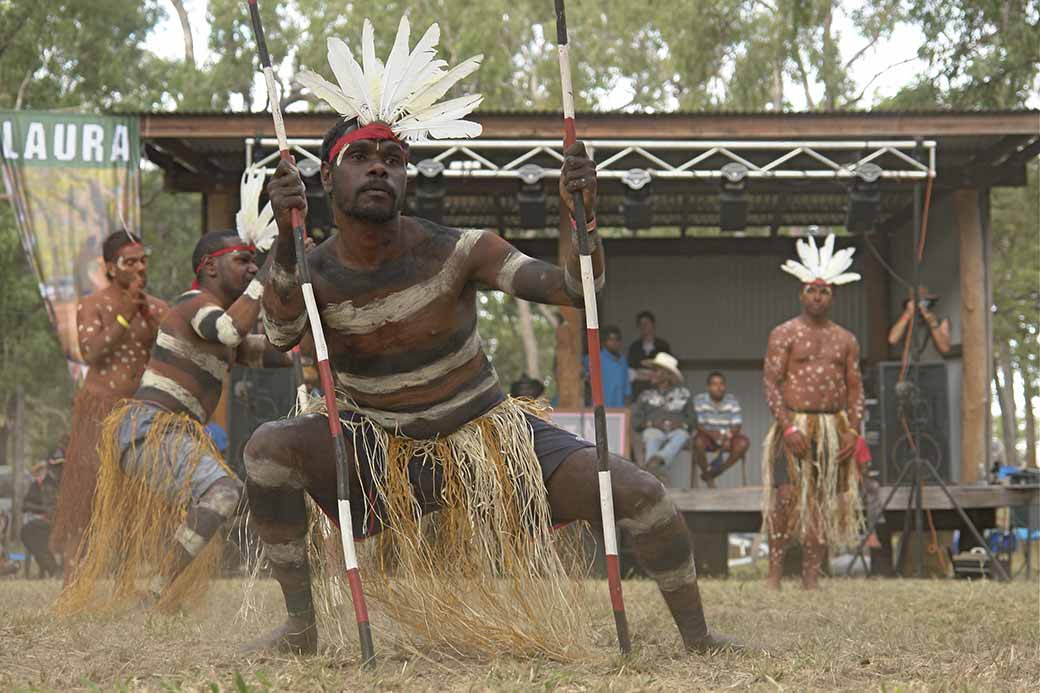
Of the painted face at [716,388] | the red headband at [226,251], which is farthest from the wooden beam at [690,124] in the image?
the red headband at [226,251]

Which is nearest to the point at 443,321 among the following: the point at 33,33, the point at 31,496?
the point at 31,496

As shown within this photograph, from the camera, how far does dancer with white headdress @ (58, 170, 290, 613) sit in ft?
18.4

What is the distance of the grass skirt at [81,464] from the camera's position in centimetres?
630

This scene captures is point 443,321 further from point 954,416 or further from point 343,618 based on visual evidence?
point 954,416

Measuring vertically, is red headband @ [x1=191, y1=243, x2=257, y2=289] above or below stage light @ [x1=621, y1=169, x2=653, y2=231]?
below

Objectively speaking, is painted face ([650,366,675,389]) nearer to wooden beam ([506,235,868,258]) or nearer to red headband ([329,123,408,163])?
wooden beam ([506,235,868,258])

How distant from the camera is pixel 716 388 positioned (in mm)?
11602

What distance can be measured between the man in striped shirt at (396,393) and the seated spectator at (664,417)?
659cm

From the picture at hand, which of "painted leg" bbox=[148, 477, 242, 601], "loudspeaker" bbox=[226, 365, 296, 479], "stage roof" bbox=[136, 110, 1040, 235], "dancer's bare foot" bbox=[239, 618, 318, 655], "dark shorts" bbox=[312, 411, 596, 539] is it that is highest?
"stage roof" bbox=[136, 110, 1040, 235]

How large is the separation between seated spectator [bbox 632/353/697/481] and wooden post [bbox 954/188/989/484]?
222 cm

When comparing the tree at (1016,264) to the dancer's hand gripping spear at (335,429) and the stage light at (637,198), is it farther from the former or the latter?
the dancer's hand gripping spear at (335,429)

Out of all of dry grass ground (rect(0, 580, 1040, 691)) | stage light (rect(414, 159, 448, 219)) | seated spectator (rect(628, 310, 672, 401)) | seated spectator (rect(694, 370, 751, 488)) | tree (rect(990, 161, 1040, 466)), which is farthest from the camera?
tree (rect(990, 161, 1040, 466))

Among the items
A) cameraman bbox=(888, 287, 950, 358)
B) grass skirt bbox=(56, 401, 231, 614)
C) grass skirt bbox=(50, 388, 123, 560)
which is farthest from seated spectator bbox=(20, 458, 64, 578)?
cameraman bbox=(888, 287, 950, 358)

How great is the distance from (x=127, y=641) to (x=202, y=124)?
691 cm
